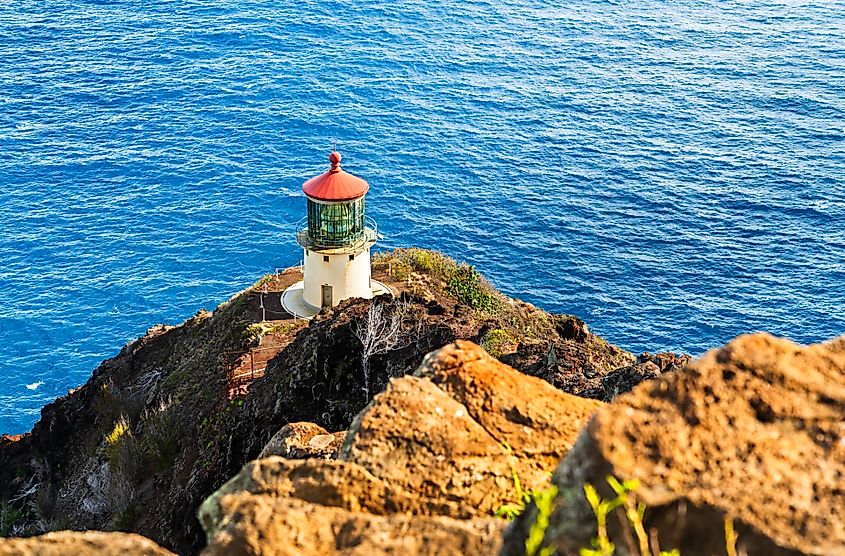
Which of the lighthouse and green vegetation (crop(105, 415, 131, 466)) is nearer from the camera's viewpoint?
green vegetation (crop(105, 415, 131, 466))

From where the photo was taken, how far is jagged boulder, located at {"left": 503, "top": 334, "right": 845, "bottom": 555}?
20.0 ft

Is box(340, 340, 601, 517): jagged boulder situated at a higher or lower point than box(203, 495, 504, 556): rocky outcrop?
lower

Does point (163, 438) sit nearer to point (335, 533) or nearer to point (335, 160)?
point (335, 160)

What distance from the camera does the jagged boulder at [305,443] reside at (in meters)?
15.5

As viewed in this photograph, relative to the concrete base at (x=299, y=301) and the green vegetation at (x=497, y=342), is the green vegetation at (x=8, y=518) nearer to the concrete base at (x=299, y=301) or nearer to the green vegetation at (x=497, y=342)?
the concrete base at (x=299, y=301)

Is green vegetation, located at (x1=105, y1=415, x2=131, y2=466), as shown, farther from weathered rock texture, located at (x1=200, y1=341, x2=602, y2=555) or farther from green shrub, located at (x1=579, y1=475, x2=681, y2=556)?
green shrub, located at (x1=579, y1=475, x2=681, y2=556)

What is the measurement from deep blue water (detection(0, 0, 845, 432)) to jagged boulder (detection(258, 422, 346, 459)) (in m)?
40.9

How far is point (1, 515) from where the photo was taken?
35.9 m

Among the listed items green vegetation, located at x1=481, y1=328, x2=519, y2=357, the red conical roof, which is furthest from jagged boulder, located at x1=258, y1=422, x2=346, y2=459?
the red conical roof

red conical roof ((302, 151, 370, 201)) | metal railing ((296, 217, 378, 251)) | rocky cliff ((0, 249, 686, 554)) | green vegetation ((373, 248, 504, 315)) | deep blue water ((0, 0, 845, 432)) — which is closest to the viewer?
rocky cliff ((0, 249, 686, 554))

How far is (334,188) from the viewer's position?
38969 mm

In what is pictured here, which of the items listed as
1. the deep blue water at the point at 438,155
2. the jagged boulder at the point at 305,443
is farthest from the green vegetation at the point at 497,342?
the deep blue water at the point at 438,155

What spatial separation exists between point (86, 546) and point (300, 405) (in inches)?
744

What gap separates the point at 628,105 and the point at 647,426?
273 feet
